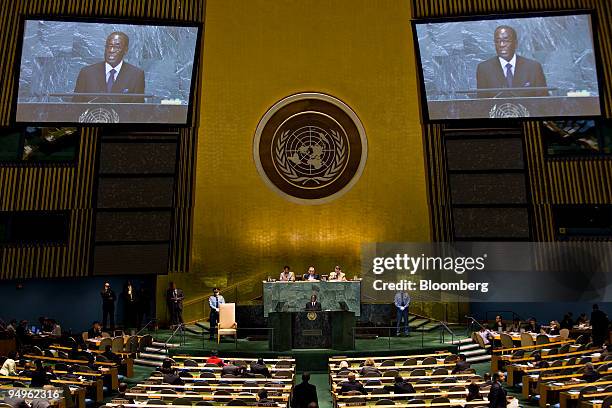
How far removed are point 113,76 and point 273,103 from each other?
4821mm

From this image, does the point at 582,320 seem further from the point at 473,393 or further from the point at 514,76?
the point at 473,393

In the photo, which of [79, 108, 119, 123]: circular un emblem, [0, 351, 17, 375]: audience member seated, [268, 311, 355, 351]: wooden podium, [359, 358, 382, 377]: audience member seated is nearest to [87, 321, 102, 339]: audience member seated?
[0, 351, 17, 375]: audience member seated

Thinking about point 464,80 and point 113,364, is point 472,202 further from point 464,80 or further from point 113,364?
point 113,364

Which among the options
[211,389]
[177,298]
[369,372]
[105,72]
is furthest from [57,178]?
[369,372]

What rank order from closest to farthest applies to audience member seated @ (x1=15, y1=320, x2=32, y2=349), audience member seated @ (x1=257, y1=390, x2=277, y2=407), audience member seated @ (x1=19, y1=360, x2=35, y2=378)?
audience member seated @ (x1=257, y1=390, x2=277, y2=407) → audience member seated @ (x1=19, y1=360, x2=35, y2=378) → audience member seated @ (x1=15, y1=320, x2=32, y2=349)

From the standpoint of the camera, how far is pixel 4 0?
20609 mm

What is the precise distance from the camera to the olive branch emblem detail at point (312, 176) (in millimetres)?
22625

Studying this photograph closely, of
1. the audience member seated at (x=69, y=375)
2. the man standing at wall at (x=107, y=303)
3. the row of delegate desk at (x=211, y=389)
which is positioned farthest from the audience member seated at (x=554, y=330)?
the man standing at wall at (x=107, y=303)

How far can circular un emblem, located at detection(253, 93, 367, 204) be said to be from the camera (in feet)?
73.9

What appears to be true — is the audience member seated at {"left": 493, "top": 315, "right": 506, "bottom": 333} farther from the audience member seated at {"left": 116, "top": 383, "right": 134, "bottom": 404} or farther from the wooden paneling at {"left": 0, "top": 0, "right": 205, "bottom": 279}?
the audience member seated at {"left": 116, "top": 383, "right": 134, "bottom": 404}

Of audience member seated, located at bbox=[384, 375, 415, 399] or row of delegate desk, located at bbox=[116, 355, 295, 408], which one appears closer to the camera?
row of delegate desk, located at bbox=[116, 355, 295, 408]

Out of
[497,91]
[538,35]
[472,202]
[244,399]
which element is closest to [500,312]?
[472,202]

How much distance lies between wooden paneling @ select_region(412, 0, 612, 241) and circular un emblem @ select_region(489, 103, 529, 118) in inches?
17.8

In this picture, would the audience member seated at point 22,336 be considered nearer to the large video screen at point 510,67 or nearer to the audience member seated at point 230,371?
the audience member seated at point 230,371
